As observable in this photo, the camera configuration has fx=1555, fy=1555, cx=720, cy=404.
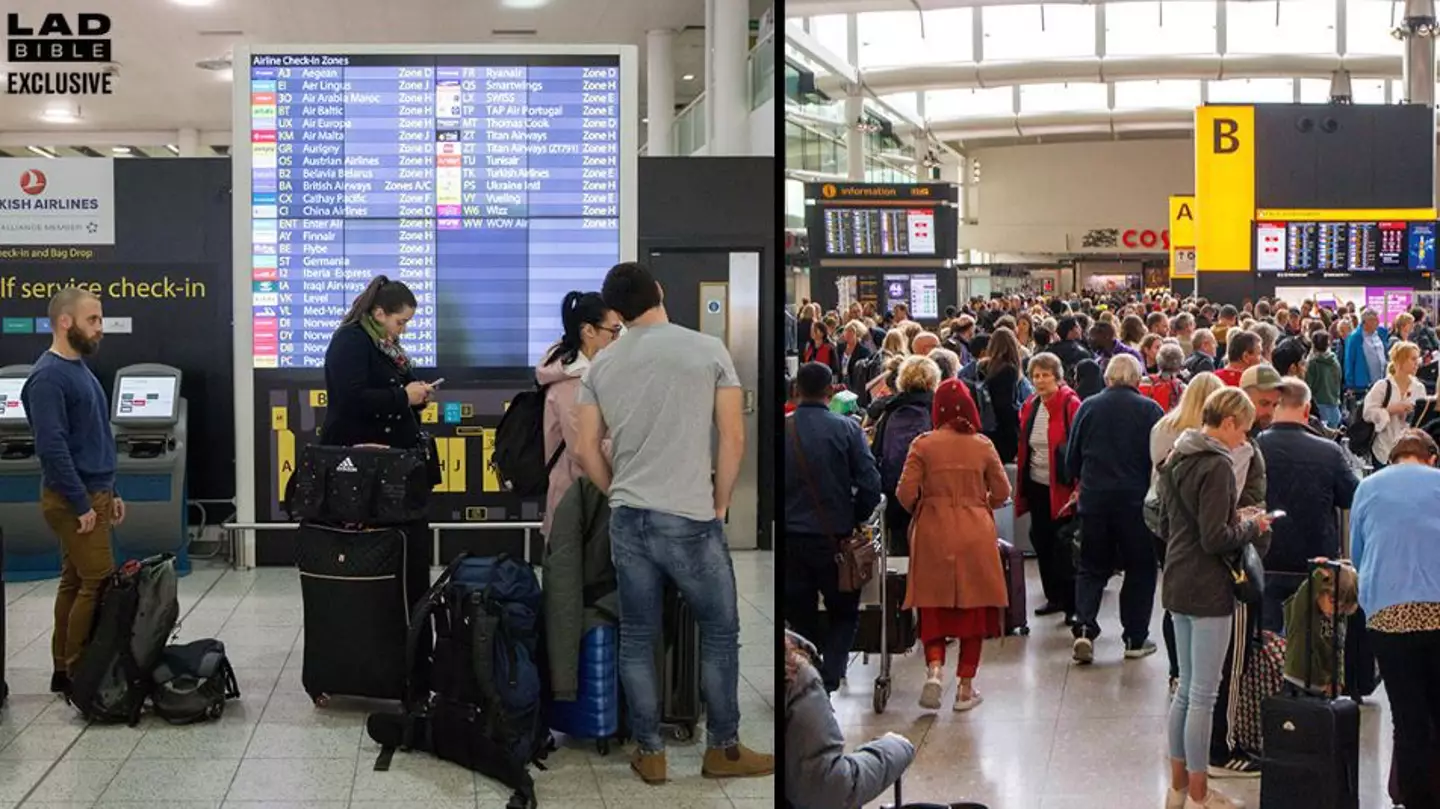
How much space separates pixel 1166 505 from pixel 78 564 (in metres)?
3.06

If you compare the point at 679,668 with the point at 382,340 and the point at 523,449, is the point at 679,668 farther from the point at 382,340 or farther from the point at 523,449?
the point at 382,340

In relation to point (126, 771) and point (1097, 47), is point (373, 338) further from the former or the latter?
point (1097, 47)

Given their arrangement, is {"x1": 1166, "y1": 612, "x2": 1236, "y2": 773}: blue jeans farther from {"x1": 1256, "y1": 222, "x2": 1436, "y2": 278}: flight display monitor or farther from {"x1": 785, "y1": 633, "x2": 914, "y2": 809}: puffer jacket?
{"x1": 1256, "y1": 222, "x2": 1436, "y2": 278}: flight display monitor

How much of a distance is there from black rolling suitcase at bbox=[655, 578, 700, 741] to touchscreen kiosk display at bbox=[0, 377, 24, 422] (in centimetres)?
405

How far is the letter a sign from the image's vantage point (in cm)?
1019

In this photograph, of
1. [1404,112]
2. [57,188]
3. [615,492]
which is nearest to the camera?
[615,492]

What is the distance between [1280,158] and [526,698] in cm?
797

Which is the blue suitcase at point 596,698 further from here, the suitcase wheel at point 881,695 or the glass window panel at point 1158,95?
the glass window panel at point 1158,95

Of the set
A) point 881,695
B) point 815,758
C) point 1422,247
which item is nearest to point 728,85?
point 1422,247

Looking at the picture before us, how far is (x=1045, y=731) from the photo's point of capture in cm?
448

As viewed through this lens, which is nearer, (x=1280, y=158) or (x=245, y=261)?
(x=245, y=261)

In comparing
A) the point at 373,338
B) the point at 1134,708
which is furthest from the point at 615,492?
the point at 1134,708

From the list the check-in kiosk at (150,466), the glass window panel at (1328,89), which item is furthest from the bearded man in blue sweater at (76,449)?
the glass window panel at (1328,89)

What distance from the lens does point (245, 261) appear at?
653 cm
